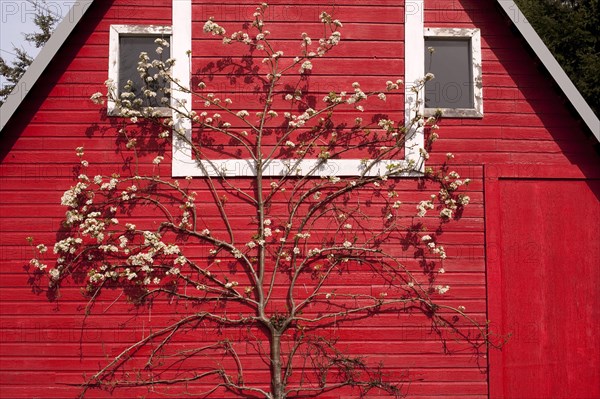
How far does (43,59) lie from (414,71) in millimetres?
3844

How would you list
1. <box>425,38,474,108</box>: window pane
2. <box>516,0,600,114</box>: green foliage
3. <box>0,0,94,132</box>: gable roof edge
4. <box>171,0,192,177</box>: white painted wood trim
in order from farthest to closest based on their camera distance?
<box>516,0,600,114</box>: green foliage
<box>425,38,474,108</box>: window pane
<box>171,0,192,177</box>: white painted wood trim
<box>0,0,94,132</box>: gable roof edge

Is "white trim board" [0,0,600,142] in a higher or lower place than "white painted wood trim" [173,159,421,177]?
higher

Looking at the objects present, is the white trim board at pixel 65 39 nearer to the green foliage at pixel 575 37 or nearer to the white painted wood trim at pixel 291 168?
the white painted wood trim at pixel 291 168

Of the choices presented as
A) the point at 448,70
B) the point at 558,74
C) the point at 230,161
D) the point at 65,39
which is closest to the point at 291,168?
the point at 230,161

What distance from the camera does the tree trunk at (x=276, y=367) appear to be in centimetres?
710

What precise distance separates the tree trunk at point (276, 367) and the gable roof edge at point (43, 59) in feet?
11.4

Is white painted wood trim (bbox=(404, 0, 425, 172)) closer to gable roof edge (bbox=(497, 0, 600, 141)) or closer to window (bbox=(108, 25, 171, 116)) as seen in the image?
gable roof edge (bbox=(497, 0, 600, 141))

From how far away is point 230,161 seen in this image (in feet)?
24.2

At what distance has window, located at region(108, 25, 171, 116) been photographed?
24.4ft

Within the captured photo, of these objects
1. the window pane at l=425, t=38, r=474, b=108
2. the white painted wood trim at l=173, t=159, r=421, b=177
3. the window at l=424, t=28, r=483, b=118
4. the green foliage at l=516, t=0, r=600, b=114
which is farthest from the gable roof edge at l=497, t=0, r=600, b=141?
the green foliage at l=516, t=0, r=600, b=114

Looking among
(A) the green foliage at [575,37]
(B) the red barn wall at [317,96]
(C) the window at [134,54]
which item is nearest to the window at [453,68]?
(B) the red barn wall at [317,96]

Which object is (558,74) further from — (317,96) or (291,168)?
(291,168)

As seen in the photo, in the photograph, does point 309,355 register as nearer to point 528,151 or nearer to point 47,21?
point 528,151

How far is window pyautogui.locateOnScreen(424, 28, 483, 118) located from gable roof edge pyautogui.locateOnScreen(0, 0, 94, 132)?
3662mm
